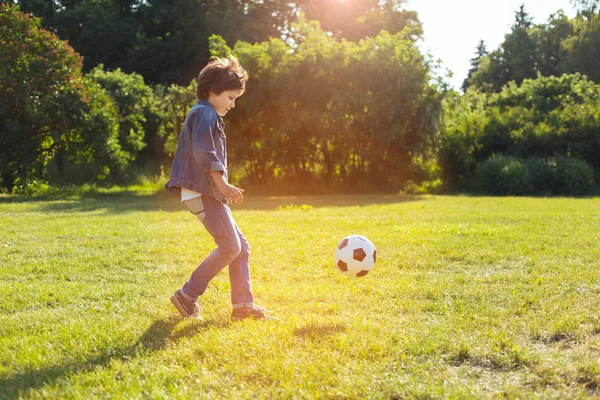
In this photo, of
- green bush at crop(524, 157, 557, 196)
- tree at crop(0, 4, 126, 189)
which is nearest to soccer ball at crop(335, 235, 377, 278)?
tree at crop(0, 4, 126, 189)

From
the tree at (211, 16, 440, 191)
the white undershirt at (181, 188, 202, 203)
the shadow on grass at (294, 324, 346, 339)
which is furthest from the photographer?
the tree at (211, 16, 440, 191)

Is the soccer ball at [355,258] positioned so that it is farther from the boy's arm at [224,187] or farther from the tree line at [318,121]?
the tree line at [318,121]

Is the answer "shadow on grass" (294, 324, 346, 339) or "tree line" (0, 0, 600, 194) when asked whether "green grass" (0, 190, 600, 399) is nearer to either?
"shadow on grass" (294, 324, 346, 339)

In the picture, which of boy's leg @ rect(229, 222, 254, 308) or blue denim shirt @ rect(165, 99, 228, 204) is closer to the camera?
blue denim shirt @ rect(165, 99, 228, 204)

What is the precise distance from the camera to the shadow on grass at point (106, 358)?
3076 millimetres

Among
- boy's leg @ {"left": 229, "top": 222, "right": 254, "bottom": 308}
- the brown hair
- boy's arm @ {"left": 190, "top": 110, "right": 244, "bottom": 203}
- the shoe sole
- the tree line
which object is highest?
the tree line

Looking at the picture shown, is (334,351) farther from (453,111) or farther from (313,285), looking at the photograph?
(453,111)

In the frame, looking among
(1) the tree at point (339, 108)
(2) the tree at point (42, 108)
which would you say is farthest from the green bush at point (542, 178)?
(2) the tree at point (42, 108)

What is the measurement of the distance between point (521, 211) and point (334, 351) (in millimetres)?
9710

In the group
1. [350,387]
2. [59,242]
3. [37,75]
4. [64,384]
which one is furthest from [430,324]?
[37,75]

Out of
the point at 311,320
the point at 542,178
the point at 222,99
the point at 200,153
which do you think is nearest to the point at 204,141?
the point at 200,153

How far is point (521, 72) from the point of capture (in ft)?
148

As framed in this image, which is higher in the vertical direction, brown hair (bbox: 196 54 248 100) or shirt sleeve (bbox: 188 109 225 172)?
brown hair (bbox: 196 54 248 100)

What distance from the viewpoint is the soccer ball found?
17.4 ft
